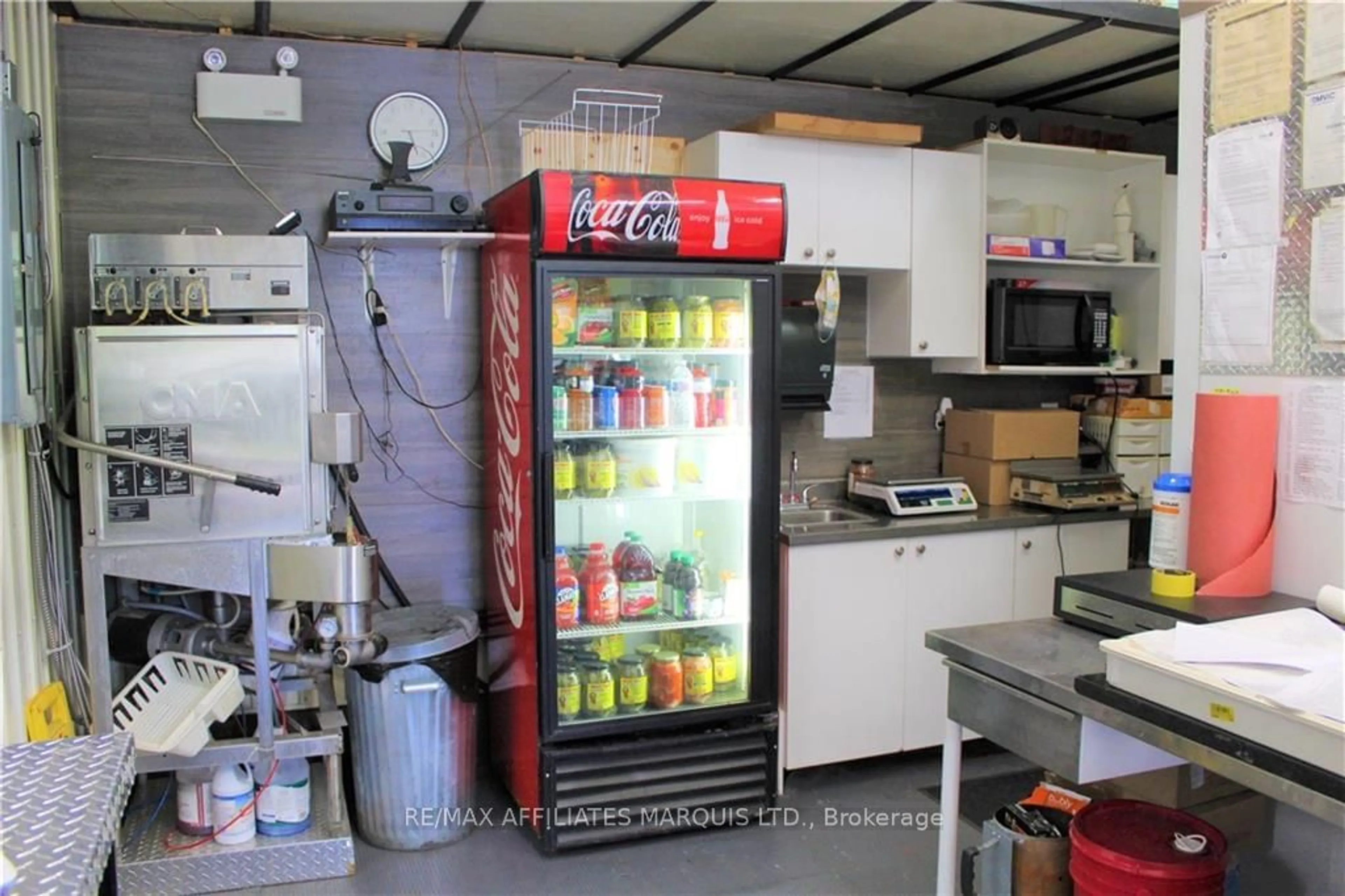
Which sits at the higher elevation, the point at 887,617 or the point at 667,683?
the point at 887,617

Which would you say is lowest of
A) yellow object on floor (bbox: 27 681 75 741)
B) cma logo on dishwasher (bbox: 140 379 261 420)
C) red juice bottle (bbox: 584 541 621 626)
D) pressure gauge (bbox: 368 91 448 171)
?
yellow object on floor (bbox: 27 681 75 741)

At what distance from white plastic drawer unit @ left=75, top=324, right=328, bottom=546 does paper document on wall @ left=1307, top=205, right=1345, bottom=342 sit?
2471 millimetres

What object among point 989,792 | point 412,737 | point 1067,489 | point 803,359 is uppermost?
point 803,359

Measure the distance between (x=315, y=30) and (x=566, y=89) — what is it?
33.4 inches

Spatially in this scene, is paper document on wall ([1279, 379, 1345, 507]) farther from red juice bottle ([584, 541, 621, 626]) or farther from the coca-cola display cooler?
red juice bottle ([584, 541, 621, 626])

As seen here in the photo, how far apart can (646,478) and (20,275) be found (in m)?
1.81

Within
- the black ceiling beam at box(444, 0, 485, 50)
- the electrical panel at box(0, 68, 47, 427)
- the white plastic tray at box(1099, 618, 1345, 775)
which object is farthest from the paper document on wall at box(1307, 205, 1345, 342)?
the electrical panel at box(0, 68, 47, 427)

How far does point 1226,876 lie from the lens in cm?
205

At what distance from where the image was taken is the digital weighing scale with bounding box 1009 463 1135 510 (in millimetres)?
3900

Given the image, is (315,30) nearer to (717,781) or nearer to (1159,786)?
(717,781)

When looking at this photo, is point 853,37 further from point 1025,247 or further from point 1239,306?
point 1239,306

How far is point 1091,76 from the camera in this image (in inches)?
155

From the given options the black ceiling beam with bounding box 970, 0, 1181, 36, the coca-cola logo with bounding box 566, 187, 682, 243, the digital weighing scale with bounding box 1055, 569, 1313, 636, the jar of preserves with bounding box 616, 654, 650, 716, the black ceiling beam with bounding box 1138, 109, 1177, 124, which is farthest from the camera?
the black ceiling beam with bounding box 1138, 109, 1177, 124

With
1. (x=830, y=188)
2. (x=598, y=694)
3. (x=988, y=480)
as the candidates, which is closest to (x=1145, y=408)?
(x=988, y=480)
